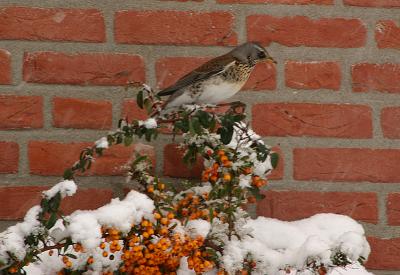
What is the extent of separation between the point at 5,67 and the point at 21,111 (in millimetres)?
116

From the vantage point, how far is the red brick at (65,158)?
57.4 inches

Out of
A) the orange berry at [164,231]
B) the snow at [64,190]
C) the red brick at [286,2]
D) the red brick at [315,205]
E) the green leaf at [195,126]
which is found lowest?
the orange berry at [164,231]

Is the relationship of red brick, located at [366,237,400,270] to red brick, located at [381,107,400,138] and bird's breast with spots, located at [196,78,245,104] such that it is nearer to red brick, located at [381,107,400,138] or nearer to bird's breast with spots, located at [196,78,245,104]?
red brick, located at [381,107,400,138]

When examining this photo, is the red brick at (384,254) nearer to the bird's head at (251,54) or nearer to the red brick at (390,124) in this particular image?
the red brick at (390,124)

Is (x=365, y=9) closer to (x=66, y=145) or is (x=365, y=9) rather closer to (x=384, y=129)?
(x=384, y=129)

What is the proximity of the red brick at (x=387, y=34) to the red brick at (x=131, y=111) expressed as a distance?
0.65 metres

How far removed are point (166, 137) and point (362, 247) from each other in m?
0.55

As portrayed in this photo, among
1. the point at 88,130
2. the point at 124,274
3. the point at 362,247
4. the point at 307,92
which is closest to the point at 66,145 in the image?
the point at 88,130

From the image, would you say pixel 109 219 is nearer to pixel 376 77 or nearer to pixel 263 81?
pixel 263 81

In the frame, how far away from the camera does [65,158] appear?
1.47 metres

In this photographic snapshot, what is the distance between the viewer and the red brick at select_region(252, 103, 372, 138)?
1527 millimetres

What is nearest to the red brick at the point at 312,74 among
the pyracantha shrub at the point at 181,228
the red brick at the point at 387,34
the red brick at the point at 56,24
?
the red brick at the point at 387,34

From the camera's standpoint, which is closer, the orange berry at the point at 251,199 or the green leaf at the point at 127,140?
the green leaf at the point at 127,140

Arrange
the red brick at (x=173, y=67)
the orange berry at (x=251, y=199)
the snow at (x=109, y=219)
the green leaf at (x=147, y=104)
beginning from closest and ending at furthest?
the snow at (x=109, y=219) → the green leaf at (x=147, y=104) → the orange berry at (x=251, y=199) → the red brick at (x=173, y=67)
